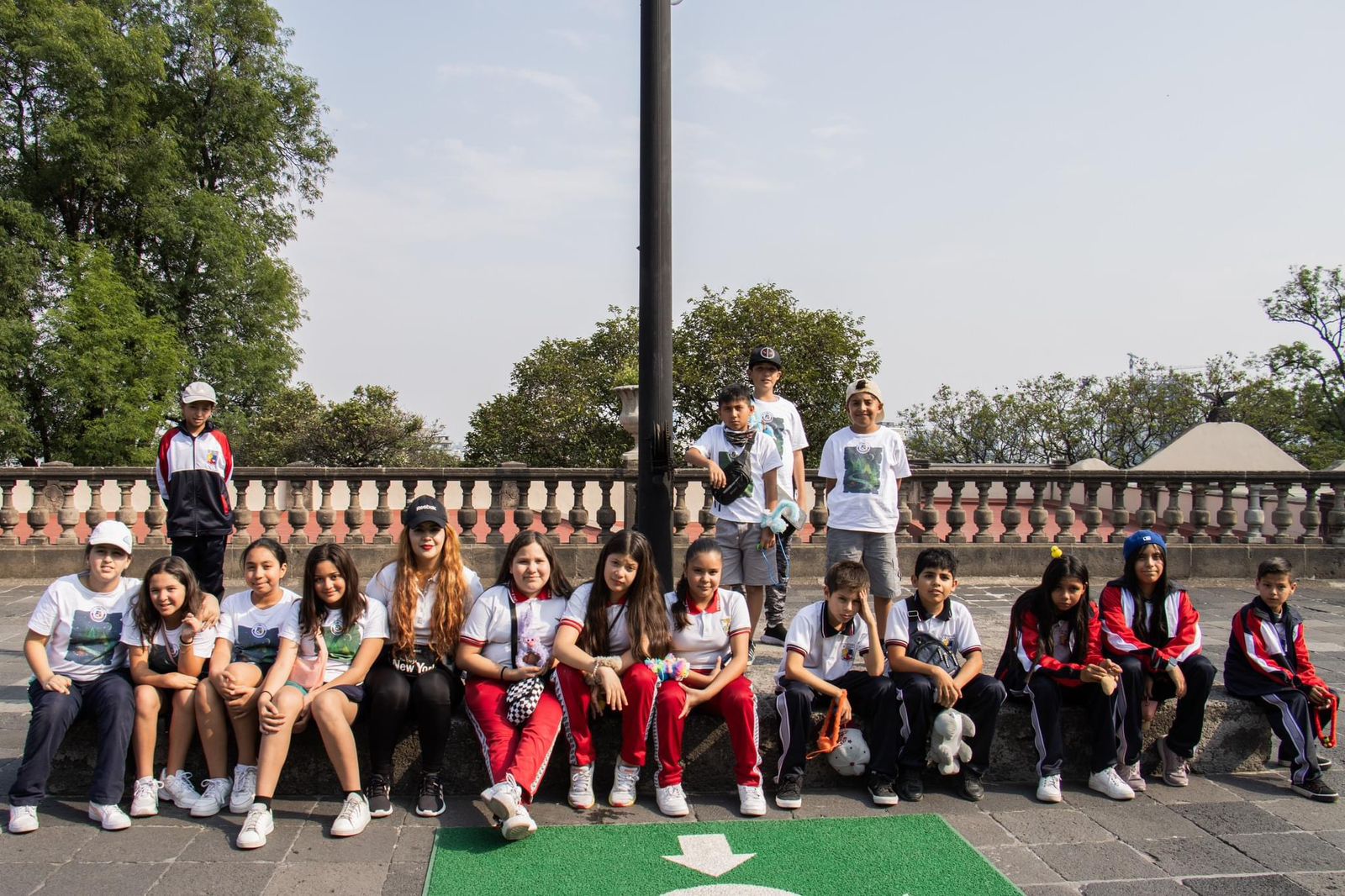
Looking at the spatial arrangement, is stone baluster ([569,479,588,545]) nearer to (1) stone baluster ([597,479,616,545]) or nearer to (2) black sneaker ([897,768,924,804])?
(1) stone baluster ([597,479,616,545])

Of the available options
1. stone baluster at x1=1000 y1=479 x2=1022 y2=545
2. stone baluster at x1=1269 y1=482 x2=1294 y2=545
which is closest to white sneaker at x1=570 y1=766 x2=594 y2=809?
stone baluster at x1=1000 y1=479 x2=1022 y2=545

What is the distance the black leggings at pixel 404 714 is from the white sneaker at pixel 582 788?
1.91ft

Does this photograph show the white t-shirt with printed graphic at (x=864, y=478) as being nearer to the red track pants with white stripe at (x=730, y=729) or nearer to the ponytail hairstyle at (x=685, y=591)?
the ponytail hairstyle at (x=685, y=591)

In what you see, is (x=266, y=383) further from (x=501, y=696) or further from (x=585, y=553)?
(x=501, y=696)

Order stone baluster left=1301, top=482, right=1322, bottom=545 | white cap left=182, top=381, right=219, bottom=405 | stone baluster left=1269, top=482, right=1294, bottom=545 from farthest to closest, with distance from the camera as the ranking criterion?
stone baluster left=1301, top=482, right=1322, bottom=545 < stone baluster left=1269, top=482, right=1294, bottom=545 < white cap left=182, top=381, right=219, bottom=405

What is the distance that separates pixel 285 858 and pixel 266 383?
28.2 m

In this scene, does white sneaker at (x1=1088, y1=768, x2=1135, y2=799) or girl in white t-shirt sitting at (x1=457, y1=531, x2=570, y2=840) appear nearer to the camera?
girl in white t-shirt sitting at (x1=457, y1=531, x2=570, y2=840)

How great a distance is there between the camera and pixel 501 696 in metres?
4.49

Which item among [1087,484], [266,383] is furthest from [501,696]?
[266,383]

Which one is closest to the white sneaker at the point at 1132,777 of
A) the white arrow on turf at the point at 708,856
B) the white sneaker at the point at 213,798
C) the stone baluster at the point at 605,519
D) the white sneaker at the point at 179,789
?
the white arrow on turf at the point at 708,856

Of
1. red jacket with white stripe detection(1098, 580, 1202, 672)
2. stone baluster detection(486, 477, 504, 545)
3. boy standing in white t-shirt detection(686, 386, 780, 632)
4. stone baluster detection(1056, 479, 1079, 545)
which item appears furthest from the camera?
stone baluster detection(1056, 479, 1079, 545)

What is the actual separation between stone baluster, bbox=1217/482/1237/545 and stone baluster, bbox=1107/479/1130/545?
1.07 meters

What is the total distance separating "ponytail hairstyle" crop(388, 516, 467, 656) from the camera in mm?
4621

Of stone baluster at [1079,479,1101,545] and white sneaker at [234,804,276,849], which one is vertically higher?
stone baluster at [1079,479,1101,545]
